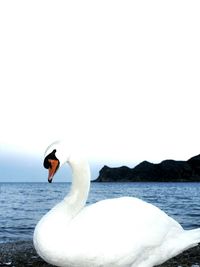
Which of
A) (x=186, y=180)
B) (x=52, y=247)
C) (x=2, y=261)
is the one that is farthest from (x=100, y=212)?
(x=186, y=180)

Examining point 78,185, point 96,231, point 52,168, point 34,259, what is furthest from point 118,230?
point 34,259

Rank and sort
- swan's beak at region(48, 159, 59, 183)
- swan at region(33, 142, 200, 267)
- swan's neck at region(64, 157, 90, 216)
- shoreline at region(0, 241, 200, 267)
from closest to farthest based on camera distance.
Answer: swan's beak at region(48, 159, 59, 183), swan at region(33, 142, 200, 267), swan's neck at region(64, 157, 90, 216), shoreline at region(0, 241, 200, 267)

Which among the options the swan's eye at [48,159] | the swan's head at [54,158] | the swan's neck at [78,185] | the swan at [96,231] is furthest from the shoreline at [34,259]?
the swan's eye at [48,159]

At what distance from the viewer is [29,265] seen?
10797 mm

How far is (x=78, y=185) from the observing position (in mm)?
6617

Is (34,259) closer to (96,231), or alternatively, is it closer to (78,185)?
(78,185)

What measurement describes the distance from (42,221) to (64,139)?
1078 mm

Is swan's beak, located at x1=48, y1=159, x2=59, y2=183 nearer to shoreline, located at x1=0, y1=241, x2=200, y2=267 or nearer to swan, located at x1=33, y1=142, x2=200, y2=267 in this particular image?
swan, located at x1=33, y1=142, x2=200, y2=267

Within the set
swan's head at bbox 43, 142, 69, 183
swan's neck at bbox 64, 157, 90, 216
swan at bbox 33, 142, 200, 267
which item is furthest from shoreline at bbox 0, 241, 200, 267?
swan's head at bbox 43, 142, 69, 183

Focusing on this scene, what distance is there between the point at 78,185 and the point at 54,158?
838 mm

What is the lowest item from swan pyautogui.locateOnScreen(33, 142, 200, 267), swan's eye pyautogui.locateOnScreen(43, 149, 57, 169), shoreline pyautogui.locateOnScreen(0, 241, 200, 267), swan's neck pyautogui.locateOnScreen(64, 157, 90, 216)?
shoreline pyautogui.locateOnScreen(0, 241, 200, 267)

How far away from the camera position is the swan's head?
5844 millimetres

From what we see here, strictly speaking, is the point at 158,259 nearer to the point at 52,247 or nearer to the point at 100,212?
the point at 100,212

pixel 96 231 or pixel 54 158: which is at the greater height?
pixel 54 158
